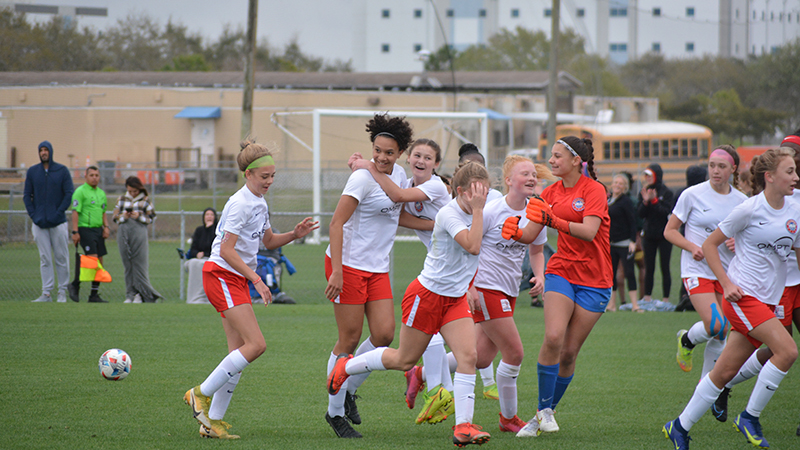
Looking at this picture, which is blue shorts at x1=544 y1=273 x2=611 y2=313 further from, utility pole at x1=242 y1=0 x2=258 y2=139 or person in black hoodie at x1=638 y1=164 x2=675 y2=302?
utility pole at x1=242 y1=0 x2=258 y2=139

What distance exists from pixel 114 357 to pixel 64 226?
5.63 m

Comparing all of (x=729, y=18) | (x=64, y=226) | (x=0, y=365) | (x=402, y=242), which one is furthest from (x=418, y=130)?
(x=729, y=18)

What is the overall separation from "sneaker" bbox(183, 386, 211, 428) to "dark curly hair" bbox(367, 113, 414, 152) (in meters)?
2.05

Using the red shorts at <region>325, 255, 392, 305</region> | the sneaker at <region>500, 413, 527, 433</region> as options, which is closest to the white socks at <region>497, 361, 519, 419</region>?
the sneaker at <region>500, 413, 527, 433</region>

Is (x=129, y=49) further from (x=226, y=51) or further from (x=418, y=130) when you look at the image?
(x=418, y=130)

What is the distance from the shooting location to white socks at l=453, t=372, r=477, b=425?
14.5 feet

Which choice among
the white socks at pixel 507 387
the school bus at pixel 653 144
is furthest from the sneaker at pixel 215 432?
the school bus at pixel 653 144

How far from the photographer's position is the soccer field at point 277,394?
4906 millimetres

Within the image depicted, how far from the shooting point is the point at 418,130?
32.4 meters

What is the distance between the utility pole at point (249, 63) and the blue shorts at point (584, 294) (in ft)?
46.1

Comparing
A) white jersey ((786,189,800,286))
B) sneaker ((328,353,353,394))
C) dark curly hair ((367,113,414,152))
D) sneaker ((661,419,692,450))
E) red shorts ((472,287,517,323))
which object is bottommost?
sneaker ((661,419,692,450))

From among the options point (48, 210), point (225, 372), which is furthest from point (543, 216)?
point (48, 210)

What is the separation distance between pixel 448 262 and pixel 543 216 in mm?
658

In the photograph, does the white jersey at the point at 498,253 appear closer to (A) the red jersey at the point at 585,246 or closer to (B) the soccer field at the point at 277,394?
(A) the red jersey at the point at 585,246
